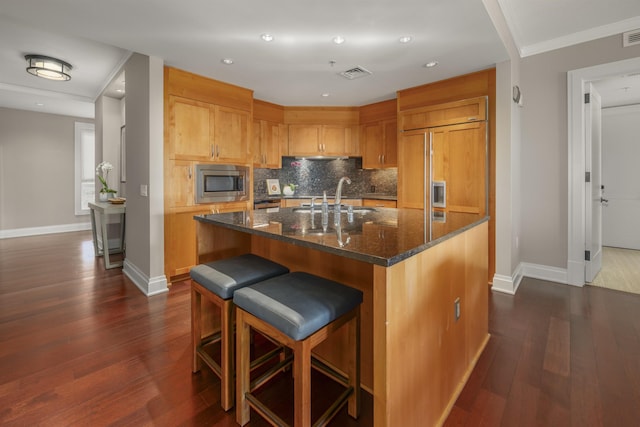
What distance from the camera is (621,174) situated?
484cm

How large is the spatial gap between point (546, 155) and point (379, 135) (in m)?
2.25

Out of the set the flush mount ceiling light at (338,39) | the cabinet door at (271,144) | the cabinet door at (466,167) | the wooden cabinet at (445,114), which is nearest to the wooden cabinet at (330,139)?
the cabinet door at (271,144)

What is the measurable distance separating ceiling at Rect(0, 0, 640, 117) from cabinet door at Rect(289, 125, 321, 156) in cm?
93

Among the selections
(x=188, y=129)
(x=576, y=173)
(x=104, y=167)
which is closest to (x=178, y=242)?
(x=188, y=129)

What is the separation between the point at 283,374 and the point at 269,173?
13.5ft

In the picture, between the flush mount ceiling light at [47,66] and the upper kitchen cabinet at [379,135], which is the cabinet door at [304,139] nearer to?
the upper kitchen cabinet at [379,135]

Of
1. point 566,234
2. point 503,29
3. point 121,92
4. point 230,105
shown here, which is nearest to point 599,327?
point 566,234

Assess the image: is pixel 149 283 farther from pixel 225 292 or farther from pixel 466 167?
pixel 466 167

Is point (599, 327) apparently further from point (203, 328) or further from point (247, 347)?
point (203, 328)

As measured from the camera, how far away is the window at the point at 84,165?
262 inches

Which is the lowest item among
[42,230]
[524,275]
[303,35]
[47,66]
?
[524,275]

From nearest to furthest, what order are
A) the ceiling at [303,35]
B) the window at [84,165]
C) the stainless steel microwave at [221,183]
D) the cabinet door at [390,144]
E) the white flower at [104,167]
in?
the ceiling at [303,35], the stainless steel microwave at [221,183], the white flower at [104,167], the cabinet door at [390,144], the window at [84,165]

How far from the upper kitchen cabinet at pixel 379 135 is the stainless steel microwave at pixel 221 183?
6.85 feet

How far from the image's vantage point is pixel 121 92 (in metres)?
4.57
